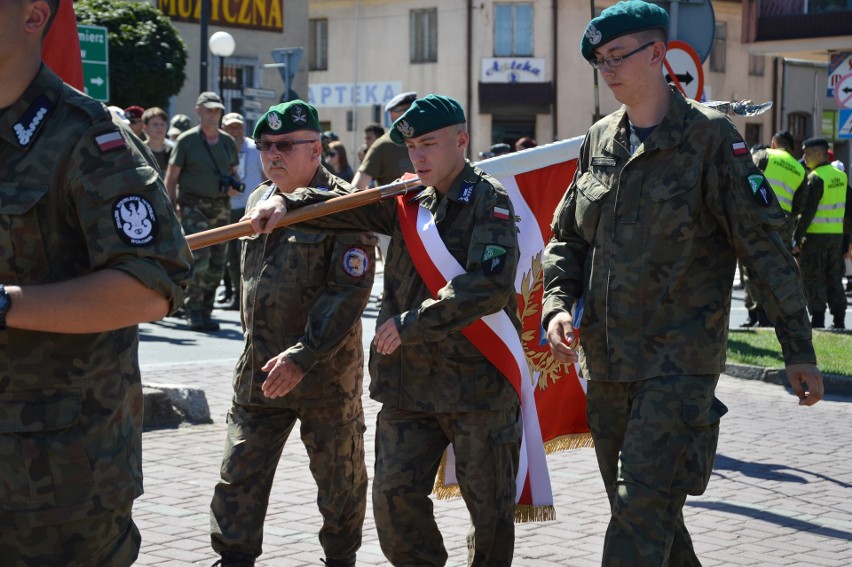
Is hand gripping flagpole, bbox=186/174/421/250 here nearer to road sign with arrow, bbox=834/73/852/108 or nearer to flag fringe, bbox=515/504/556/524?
flag fringe, bbox=515/504/556/524

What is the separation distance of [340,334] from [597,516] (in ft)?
7.20

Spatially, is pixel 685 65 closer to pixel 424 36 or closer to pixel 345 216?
pixel 345 216

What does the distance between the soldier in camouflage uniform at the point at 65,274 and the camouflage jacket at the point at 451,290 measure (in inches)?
71.9

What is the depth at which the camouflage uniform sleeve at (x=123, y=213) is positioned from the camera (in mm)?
2895

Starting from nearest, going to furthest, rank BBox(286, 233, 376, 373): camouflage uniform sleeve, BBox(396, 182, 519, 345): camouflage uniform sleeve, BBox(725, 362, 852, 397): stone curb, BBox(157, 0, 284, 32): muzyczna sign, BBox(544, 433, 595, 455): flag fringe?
BBox(396, 182, 519, 345): camouflage uniform sleeve
BBox(286, 233, 376, 373): camouflage uniform sleeve
BBox(544, 433, 595, 455): flag fringe
BBox(725, 362, 852, 397): stone curb
BBox(157, 0, 284, 32): muzyczna sign

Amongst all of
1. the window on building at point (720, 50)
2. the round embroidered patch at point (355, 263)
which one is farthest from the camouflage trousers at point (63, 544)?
the window on building at point (720, 50)

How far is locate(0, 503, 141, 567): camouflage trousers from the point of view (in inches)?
118

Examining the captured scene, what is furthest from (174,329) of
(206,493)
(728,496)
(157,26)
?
(157,26)

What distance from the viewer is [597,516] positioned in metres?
6.75

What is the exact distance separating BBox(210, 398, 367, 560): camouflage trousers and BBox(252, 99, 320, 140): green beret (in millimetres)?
1094

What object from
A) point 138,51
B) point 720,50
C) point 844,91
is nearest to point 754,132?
Answer: point 720,50

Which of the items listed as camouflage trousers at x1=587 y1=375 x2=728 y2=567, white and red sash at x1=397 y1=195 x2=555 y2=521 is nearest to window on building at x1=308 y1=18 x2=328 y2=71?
white and red sash at x1=397 y1=195 x2=555 y2=521

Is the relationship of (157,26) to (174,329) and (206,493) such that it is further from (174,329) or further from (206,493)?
(206,493)

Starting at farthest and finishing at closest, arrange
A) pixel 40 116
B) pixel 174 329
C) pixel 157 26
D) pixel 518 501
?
pixel 157 26, pixel 174 329, pixel 518 501, pixel 40 116
